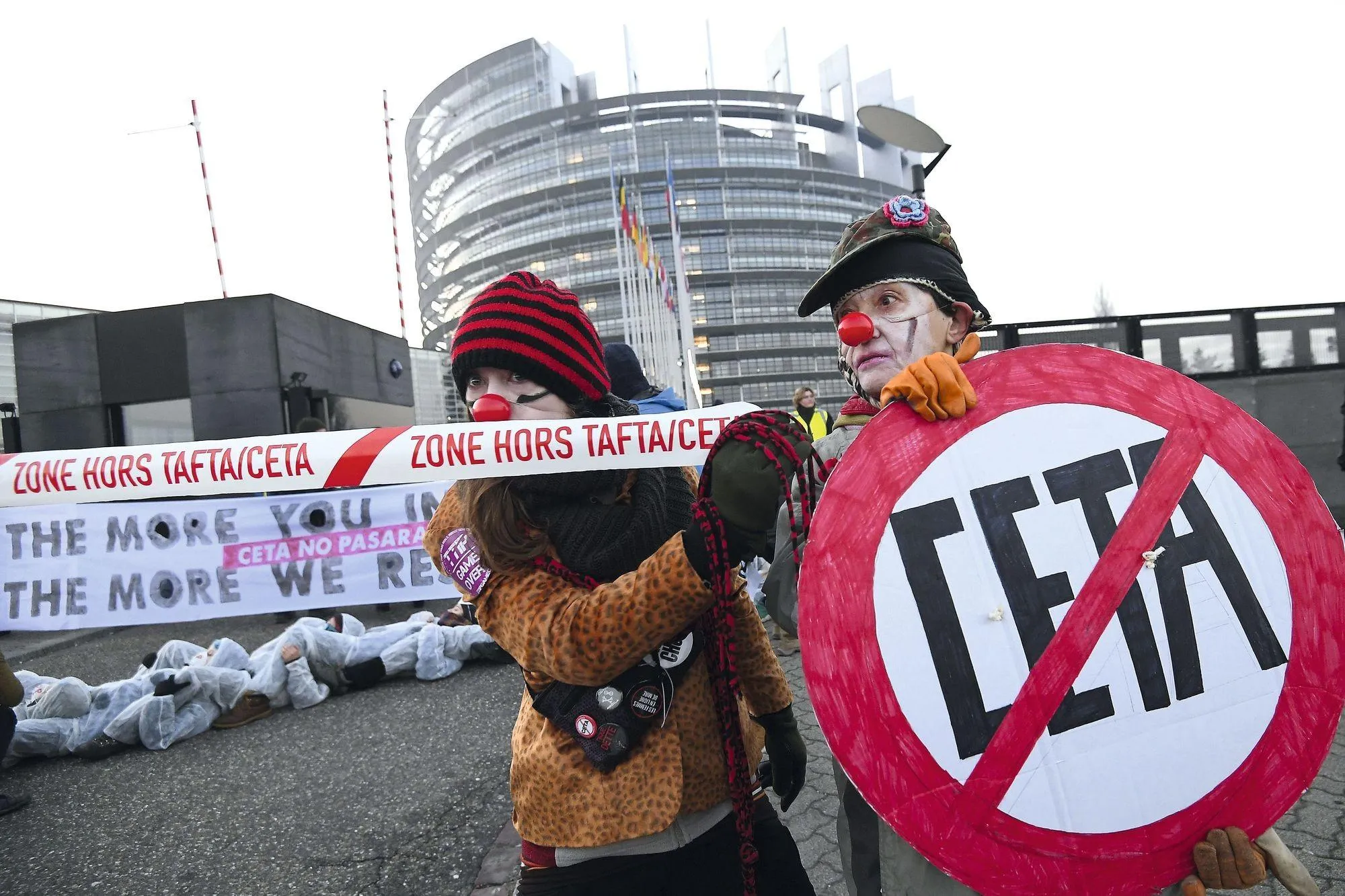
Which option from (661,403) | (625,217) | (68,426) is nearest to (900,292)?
(661,403)

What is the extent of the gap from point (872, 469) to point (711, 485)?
Answer: 0.80 feet

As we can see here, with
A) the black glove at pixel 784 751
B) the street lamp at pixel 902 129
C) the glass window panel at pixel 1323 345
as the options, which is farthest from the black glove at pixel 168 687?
the glass window panel at pixel 1323 345

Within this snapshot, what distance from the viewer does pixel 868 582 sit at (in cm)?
96

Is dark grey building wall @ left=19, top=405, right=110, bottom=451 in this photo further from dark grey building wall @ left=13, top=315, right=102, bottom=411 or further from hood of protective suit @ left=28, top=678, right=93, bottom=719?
hood of protective suit @ left=28, top=678, right=93, bottom=719

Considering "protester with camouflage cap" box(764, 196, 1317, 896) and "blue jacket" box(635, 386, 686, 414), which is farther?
"blue jacket" box(635, 386, 686, 414)

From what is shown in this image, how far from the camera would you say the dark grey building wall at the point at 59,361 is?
9.15m

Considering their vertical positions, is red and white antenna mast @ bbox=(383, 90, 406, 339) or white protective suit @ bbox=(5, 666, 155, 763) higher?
red and white antenna mast @ bbox=(383, 90, 406, 339)

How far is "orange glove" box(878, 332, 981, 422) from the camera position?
0.99 meters

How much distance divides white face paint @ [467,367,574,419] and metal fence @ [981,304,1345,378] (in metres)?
6.62

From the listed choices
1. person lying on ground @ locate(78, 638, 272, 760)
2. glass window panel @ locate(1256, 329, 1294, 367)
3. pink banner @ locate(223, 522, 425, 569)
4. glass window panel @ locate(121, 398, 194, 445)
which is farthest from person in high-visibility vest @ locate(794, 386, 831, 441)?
glass window panel @ locate(121, 398, 194, 445)

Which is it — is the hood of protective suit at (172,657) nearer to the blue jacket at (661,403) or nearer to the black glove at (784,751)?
the blue jacket at (661,403)

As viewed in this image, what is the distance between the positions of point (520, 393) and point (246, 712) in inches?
166

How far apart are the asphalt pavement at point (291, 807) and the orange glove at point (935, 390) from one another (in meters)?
2.63

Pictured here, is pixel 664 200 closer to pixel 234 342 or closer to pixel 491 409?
pixel 234 342
